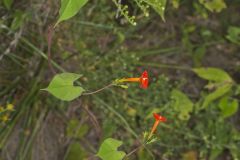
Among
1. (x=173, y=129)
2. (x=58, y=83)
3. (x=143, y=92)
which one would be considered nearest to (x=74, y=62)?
(x=143, y=92)

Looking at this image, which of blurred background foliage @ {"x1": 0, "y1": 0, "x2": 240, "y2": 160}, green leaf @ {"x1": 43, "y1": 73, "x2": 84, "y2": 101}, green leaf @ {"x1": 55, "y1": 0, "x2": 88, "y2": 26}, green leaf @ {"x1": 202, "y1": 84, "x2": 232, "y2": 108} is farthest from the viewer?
green leaf @ {"x1": 202, "y1": 84, "x2": 232, "y2": 108}

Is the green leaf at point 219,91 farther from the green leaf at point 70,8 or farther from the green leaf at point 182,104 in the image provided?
the green leaf at point 70,8

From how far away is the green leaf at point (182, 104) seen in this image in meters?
2.29

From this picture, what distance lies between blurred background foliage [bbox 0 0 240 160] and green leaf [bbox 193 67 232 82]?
4 centimetres

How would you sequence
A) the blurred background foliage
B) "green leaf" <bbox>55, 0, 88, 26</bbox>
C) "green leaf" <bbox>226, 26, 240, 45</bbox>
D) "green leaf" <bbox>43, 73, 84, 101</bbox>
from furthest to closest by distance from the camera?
1. "green leaf" <bbox>226, 26, 240, 45</bbox>
2. the blurred background foliage
3. "green leaf" <bbox>43, 73, 84, 101</bbox>
4. "green leaf" <bbox>55, 0, 88, 26</bbox>

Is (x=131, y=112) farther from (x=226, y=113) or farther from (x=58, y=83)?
(x=58, y=83)

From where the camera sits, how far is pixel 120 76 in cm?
218

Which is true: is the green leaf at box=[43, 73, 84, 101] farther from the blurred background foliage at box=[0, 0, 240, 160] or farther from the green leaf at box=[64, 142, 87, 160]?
the green leaf at box=[64, 142, 87, 160]

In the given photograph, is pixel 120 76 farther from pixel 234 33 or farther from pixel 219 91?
pixel 234 33

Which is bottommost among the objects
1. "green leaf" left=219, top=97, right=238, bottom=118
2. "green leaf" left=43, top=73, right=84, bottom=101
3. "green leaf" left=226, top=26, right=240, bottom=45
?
"green leaf" left=219, top=97, right=238, bottom=118

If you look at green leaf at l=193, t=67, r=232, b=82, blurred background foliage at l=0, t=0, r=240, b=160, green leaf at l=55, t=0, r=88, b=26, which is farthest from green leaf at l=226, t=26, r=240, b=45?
green leaf at l=55, t=0, r=88, b=26

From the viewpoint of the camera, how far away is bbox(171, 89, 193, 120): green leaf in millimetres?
2295

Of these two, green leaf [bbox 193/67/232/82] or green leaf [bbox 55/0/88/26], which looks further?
green leaf [bbox 193/67/232/82]

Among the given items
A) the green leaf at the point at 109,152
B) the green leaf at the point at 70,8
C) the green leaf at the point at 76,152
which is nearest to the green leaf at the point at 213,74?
the green leaf at the point at 76,152
